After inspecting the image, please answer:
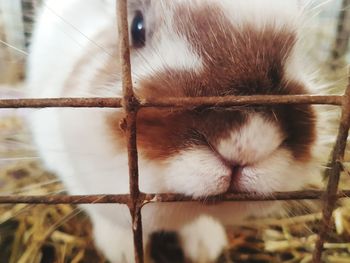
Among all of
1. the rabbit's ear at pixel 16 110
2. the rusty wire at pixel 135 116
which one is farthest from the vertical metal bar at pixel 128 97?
the rabbit's ear at pixel 16 110

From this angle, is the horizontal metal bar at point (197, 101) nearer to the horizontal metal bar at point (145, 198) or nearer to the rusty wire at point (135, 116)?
the rusty wire at point (135, 116)

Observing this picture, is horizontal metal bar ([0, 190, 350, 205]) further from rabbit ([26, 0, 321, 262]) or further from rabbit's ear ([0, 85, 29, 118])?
rabbit's ear ([0, 85, 29, 118])

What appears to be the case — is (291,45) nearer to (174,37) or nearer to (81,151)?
(174,37)

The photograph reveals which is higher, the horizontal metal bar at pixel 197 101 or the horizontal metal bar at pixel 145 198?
the horizontal metal bar at pixel 197 101

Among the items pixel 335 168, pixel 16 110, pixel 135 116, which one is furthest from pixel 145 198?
pixel 16 110

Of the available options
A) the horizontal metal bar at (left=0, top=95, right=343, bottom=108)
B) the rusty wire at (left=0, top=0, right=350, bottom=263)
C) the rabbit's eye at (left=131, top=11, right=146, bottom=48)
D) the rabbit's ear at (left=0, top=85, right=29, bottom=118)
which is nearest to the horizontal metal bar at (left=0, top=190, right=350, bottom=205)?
the rusty wire at (left=0, top=0, right=350, bottom=263)

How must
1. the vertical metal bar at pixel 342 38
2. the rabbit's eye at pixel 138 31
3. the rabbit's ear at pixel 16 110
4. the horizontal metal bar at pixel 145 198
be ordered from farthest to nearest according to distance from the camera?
the vertical metal bar at pixel 342 38 → the rabbit's ear at pixel 16 110 → the rabbit's eye at pixel 138 31 → the horizontal metal bar at pixel 145 198

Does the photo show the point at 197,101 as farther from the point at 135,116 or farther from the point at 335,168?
the point at 335,168

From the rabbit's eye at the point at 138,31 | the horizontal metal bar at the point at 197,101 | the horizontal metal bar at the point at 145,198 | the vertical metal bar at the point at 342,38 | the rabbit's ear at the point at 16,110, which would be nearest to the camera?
the horizontal metal bar at the point at 197,101
